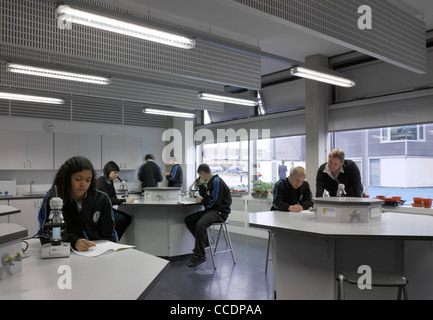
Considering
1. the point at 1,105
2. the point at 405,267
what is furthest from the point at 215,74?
the point at 1,105

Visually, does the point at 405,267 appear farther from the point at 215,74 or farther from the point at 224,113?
the point at 224,113

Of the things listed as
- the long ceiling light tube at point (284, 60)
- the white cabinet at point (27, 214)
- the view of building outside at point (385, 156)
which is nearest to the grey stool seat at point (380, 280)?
the long ceiling light tube at point (284, 60)

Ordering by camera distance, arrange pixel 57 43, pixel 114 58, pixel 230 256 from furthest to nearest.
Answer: pixel 230 256
pixel 114 58
pixel 57 43

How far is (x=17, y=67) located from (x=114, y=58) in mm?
1273

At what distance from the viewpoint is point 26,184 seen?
7812 mm

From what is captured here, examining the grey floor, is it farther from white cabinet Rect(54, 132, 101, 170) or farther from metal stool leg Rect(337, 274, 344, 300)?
white cabinet Rect(54, 132, 101, 170)

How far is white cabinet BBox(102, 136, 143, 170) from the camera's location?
8.63 meters

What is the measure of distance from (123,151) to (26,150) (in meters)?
2.20

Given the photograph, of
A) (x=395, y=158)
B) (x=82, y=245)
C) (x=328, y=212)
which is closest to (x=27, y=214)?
(x=82, y=245)

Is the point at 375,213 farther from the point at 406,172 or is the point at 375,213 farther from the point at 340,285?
the point at 406,172

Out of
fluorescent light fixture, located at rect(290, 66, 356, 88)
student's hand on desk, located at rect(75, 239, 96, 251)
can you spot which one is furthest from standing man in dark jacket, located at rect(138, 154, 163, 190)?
student's hand on desk, located at rect(75, 239, 96, 251)

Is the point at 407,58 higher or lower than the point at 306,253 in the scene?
higher

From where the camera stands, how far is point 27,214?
7094mm

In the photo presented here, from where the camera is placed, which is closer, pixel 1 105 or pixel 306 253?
pixel 306 253
